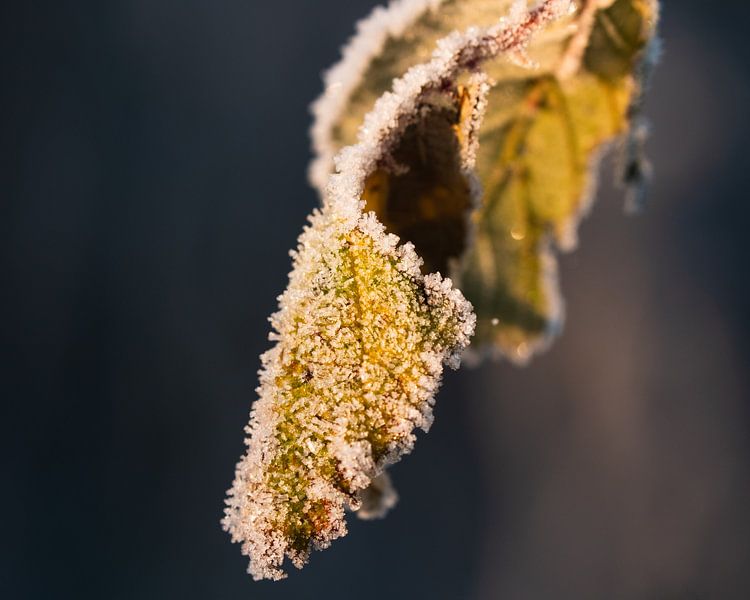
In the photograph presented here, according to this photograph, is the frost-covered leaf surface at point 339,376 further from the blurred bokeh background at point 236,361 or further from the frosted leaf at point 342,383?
the blurred bokeh background at point 236,361

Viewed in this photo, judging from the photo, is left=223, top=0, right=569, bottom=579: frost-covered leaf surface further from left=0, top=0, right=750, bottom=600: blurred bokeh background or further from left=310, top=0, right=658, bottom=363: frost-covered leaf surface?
left=0, top=0, right=750, bottom=600: blurred bokeh background

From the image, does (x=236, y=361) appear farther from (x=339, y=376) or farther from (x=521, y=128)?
(x=339, y=376)

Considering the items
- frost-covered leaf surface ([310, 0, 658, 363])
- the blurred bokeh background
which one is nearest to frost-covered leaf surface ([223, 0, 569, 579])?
frost-covered leaf surface ([310, 0, 658, 363])

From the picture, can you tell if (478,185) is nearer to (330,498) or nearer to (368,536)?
(330,498)

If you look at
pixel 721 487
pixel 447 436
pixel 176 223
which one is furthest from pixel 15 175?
pixel 721 487

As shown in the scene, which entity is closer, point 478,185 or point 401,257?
point 401,257
